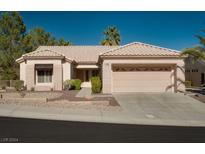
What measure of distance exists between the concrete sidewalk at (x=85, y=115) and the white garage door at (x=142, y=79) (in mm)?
7873

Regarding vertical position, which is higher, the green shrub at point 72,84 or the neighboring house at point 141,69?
the neighboring house at point 141,69

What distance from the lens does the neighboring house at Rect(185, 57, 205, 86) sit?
29188 millimetres

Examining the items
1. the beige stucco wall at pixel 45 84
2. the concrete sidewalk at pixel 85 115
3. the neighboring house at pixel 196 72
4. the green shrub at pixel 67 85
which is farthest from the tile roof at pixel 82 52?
the concrete sidewalk at pixel 85 115

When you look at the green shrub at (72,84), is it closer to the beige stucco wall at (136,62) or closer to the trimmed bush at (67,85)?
the trimmed bush at (67,85)

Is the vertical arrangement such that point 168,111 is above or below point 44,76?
below

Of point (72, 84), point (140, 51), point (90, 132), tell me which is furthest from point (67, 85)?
point (90, 132)

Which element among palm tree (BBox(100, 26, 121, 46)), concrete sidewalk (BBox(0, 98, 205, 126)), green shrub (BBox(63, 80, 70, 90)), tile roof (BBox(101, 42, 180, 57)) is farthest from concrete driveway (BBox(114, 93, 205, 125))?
palm tree (BBox(100, 26, 121, 46))

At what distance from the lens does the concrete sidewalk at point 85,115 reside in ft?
33.3

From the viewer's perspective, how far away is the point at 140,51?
67.7 feet

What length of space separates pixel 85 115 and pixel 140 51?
1095 centimetres

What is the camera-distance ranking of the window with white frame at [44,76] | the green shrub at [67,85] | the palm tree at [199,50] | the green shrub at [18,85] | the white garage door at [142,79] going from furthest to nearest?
the window with white frame at [44,76] < the green shrub at [67,85] < the green shrub at [18,85] < the white garage door at [142,79] < the palm tree at [199,50]

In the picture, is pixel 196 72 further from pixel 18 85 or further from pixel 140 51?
pixel 18 85

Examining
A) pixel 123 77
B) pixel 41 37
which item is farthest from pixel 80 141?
pixel 41 37

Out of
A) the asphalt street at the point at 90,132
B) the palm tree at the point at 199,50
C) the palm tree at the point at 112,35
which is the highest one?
the palm tree at the point at 112,35
